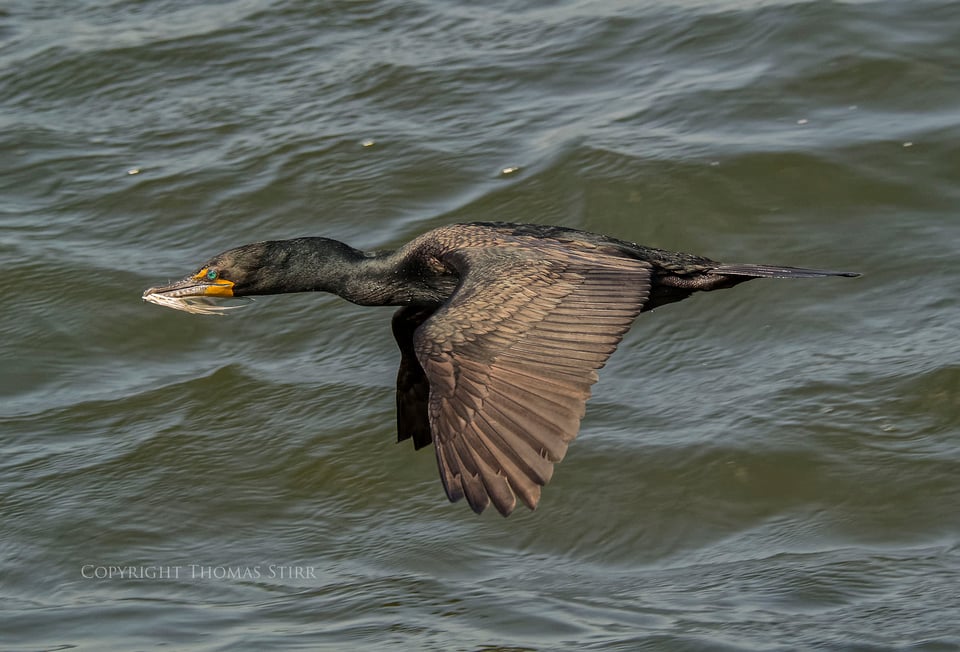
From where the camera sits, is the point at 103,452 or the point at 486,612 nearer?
the point at 486,612

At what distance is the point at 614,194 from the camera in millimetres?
9500

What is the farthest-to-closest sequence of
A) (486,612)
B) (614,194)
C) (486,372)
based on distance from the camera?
(614,194)
(486,612)
(486,372)

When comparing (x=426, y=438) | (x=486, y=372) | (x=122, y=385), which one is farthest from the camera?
(x=122, y=385)

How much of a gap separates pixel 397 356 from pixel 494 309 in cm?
301

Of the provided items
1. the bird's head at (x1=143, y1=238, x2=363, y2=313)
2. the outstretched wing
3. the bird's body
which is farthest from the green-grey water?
the bird's head at (x1=143, y1=238, x2=363, y2=313)

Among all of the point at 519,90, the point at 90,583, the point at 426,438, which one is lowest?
the point at 90,583

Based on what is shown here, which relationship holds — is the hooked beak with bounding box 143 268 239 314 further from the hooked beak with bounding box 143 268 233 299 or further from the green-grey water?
the green-grey water

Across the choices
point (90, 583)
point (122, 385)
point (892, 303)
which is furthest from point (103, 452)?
point (892, 303)

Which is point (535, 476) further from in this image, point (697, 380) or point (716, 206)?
point (716, 206)

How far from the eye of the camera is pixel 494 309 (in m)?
5.58

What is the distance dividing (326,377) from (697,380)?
2.05 meters

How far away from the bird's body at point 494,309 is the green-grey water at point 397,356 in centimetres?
108

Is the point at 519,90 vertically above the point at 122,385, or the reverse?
the point at 519,90

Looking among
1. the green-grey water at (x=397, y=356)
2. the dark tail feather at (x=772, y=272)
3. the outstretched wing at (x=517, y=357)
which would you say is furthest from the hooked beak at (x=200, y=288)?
the dark tail feather at (x=772, y=272)
